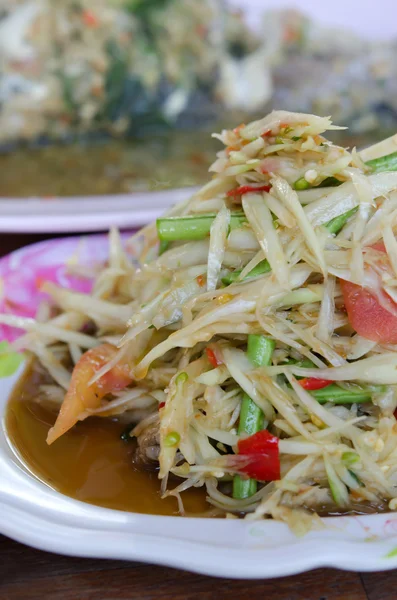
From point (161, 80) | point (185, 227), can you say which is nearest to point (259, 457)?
point (185, 227)

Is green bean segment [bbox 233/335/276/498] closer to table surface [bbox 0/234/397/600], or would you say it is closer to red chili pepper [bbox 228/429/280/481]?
red chili pepper [bbox 228/429/280/481]

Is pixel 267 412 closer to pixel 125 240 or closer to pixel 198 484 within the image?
pixel 198 484

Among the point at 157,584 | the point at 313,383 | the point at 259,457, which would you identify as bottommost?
the point at 157,584

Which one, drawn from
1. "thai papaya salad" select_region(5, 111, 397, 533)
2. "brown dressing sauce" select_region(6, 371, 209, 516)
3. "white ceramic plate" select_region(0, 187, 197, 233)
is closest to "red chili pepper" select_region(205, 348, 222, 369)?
"thai papaya salad" select_region(5, 111, 397, 533)

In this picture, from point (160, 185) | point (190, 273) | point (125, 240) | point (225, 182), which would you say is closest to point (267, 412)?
point (190, 273)

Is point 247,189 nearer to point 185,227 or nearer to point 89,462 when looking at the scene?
point 185,227

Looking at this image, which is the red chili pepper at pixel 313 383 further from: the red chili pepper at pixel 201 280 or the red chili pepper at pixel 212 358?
the red chili pepper at pixel 201 280
